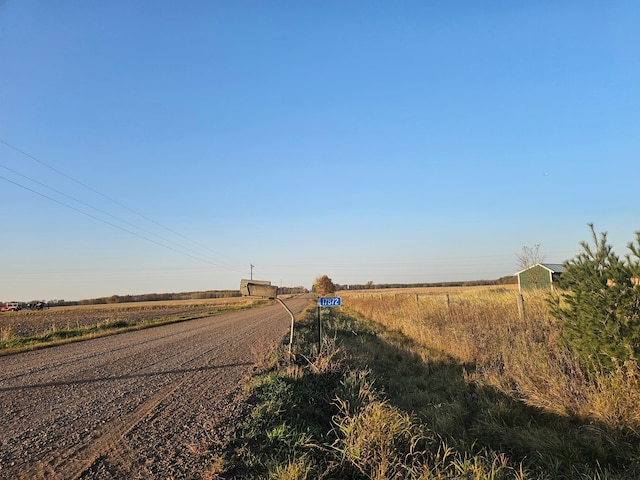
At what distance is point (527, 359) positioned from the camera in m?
8.31

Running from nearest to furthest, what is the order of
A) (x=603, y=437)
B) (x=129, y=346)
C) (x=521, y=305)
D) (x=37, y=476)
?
(x=37, y=476) < (x=603, y=437) < (x=521, y=305) < (x=129, y=346)

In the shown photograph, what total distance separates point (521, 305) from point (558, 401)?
667 centimetres

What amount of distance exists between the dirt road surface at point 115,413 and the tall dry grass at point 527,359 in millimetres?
5386

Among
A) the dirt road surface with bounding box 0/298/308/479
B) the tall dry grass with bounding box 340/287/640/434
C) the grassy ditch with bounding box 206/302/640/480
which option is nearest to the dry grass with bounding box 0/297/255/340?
the dirt road surface with bounding box 0/298/308/479

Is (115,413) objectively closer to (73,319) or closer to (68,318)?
(73,319)

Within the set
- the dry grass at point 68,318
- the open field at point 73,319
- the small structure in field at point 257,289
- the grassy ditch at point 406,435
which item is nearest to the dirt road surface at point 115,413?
the grassy ditch at point 406,435

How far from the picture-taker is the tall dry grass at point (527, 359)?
19.4 feet

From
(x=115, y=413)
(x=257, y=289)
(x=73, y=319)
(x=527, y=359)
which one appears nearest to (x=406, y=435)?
(x=115, y=413)

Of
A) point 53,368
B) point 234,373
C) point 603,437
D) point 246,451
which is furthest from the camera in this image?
point 53,368

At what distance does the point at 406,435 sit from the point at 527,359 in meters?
4.65

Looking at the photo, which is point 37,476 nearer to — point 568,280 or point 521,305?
point 568,280

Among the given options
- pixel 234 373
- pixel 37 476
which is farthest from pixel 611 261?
pixel 37 476

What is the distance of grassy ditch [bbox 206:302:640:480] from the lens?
4332 mm

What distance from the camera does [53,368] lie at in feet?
33.6
